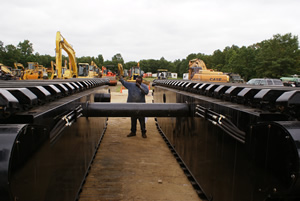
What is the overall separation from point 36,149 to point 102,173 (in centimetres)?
327

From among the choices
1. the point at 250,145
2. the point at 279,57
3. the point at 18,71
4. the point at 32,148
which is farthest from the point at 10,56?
the point at 250,145

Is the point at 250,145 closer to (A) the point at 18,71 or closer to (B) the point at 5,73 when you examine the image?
(B) the point at 5,73

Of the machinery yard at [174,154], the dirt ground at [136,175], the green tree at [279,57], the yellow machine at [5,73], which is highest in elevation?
the green tree at [279,57]

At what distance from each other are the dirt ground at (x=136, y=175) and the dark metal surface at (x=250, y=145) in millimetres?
662

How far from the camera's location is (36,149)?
1.70 m

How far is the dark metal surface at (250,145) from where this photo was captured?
1.56 m

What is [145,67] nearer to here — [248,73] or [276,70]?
[248,73]

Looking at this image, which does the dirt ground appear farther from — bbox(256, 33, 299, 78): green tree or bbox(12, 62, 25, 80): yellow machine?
bbox(256, 33, 299, 78): green tree

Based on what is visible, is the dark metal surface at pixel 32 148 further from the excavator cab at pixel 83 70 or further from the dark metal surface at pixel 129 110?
the excavator cab at pixel 83 70

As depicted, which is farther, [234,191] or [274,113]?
[234,191]

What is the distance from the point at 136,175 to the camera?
4660mm

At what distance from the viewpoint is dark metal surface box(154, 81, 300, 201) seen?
1.56 m

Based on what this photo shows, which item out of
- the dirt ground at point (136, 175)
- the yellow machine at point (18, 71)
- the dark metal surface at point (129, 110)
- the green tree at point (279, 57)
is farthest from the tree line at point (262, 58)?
the dark metal surface at point (129, 110)

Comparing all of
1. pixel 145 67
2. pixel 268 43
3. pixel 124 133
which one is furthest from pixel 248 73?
pixel 145 67
